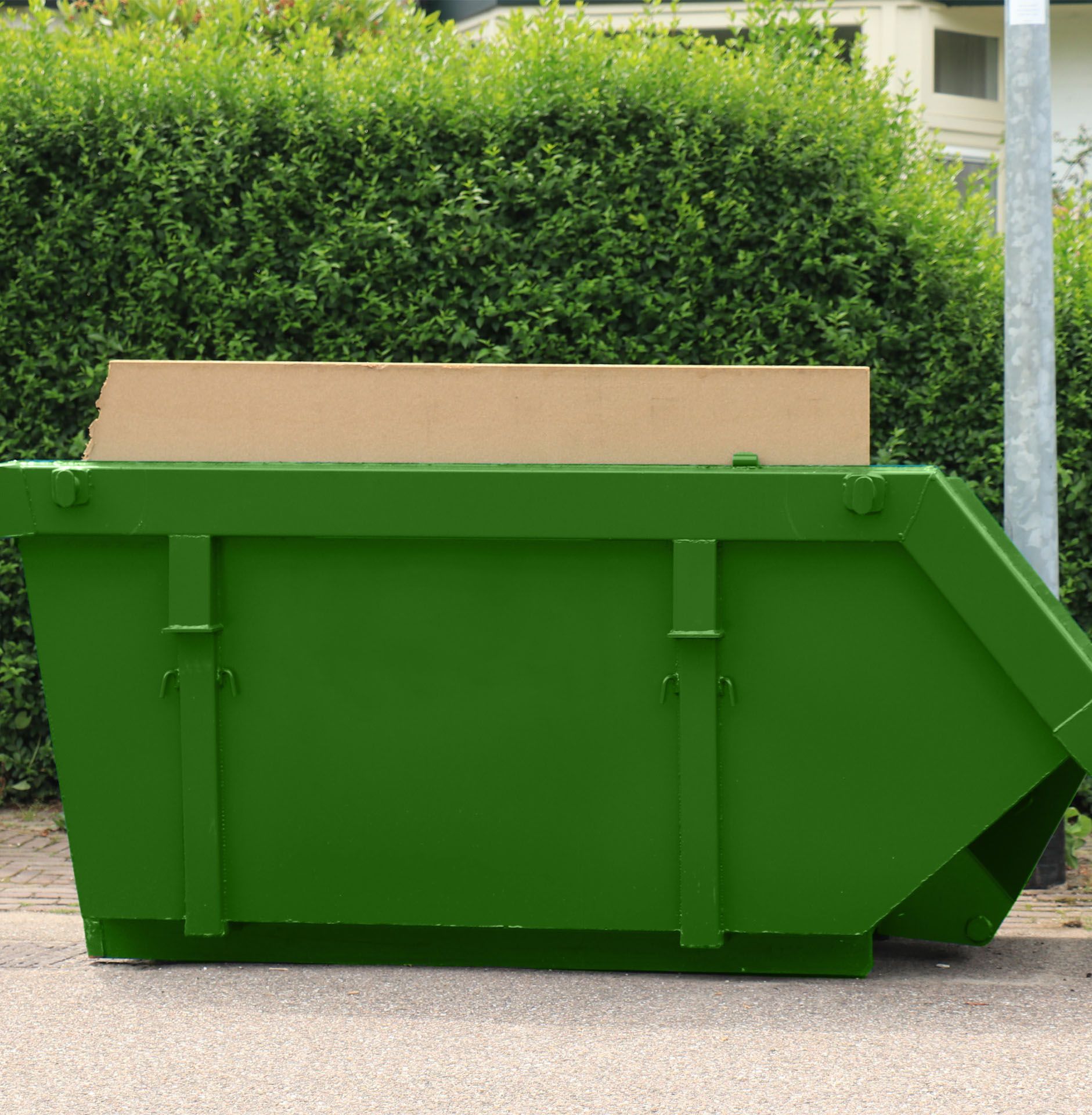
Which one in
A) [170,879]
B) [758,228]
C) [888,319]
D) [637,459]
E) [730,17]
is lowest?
[170,879]

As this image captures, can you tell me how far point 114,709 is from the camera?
150 inches

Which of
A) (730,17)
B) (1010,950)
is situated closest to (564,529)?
(1010,950)

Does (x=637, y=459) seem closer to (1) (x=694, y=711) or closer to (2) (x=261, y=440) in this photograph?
(1) (x=694, y=711)

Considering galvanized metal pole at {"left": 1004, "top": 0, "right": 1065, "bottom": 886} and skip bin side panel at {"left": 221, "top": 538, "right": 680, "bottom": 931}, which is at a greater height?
galvanized metal pole at {"left": 1004, "top": 0, "right": 1065, "bottom": 886}

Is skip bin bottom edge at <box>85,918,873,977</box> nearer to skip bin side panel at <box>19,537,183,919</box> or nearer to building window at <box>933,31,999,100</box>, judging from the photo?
skip bin side panel at <box>19,537,183,919</box>

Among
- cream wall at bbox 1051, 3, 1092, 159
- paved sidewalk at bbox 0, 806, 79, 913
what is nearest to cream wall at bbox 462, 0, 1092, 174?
cream wall at bbox 1051, 3, 1092, 159

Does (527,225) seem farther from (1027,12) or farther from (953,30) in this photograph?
(953,30)

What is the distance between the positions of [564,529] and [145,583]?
41.7 inches

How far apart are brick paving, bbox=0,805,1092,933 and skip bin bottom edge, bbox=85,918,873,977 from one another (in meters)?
0.76

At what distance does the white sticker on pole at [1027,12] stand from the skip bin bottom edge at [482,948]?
3030 mm

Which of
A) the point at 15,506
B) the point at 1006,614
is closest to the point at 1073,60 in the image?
the point at 1006,614

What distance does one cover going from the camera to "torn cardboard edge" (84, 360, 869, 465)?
12.3 ft

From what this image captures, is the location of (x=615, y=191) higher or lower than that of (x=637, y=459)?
higher

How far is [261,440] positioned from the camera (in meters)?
3.84
